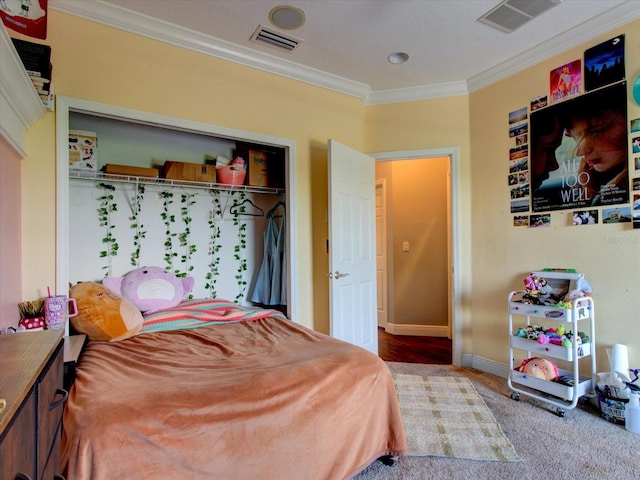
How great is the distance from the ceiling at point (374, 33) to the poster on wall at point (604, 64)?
0.11 meters

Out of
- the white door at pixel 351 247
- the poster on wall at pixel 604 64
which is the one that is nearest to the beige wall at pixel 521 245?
the poster on wall at pixel 604 64

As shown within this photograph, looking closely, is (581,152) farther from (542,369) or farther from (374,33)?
(374,33)

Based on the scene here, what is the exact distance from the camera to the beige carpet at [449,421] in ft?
6.35

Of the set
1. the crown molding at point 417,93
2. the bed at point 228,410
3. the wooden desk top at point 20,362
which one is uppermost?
the crown molding at point 417,93

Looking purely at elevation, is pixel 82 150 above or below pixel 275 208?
above

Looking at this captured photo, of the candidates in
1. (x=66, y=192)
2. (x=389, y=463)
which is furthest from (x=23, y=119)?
(x=389, y=463)

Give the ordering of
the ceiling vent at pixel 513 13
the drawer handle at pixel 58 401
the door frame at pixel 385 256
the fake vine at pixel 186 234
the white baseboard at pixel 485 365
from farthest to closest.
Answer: the door frame at pixel 385 256, the fake vine at pixel 186 234, the white baseboard at pixel 485 365, the ceiling vent at pixel 513 13, the drawer handle at pixel 58 401

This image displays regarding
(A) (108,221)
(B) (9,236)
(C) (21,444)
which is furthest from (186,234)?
(C) (21,444)

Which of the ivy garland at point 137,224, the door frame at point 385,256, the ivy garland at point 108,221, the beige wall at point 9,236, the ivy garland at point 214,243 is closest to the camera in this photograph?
the beige wall at point 9,236

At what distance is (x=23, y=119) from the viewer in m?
1.86

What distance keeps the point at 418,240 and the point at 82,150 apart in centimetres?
373

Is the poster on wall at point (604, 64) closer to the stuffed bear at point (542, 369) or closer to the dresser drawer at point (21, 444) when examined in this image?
the stuffed bear at point (542, 369)

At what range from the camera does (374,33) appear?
8.34ft

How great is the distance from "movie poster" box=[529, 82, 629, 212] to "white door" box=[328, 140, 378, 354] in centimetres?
141
